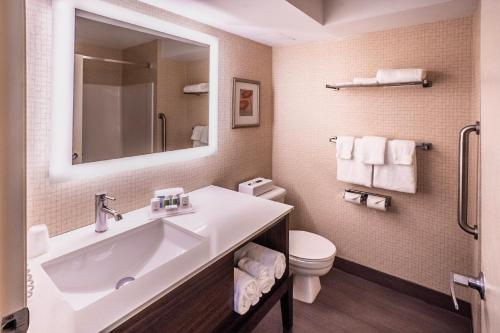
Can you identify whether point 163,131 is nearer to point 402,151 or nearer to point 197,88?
point 197,88

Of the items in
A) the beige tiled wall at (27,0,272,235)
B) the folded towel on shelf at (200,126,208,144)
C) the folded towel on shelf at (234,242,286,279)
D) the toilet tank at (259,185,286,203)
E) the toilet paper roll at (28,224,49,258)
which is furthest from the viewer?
the toilet tank at (259,185,286,203)

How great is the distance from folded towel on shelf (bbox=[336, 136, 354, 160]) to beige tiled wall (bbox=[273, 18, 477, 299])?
12 cm

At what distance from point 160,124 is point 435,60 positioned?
1848mm

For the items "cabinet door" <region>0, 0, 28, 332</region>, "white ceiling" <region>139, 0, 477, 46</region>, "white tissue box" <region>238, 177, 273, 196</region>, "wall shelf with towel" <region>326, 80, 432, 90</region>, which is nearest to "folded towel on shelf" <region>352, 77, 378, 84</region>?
"wall shelf with towel" <region>326, 80, 432, 90</region>

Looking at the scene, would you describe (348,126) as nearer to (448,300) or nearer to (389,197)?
(389,197)

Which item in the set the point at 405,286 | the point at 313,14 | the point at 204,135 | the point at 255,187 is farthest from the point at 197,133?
the point at 405,286

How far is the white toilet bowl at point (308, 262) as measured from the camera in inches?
76.1

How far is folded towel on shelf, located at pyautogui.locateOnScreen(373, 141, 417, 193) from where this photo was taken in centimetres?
A: 193

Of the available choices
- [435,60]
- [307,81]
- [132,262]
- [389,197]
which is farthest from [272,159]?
[132,262]

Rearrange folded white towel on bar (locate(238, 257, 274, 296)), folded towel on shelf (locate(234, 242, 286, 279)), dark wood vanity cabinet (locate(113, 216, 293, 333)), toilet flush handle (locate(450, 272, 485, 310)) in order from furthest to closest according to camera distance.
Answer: folded towel on shelf (locate(234, 242, 286, 279)), folded white towel on bar (locate(238, 257, 274, 296)), dark wood vanity cabinet (locate(113, 216, 293, 333)), toilet flush handle (locate(450, 272, 485, 310))

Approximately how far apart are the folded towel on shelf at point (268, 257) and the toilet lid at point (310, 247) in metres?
0.38

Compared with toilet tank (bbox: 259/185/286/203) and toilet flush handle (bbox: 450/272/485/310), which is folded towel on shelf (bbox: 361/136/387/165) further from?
toilet flush handle (bbox: 450/272/485/310)

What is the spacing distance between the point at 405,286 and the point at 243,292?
4.90 ft

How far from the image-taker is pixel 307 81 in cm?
246
